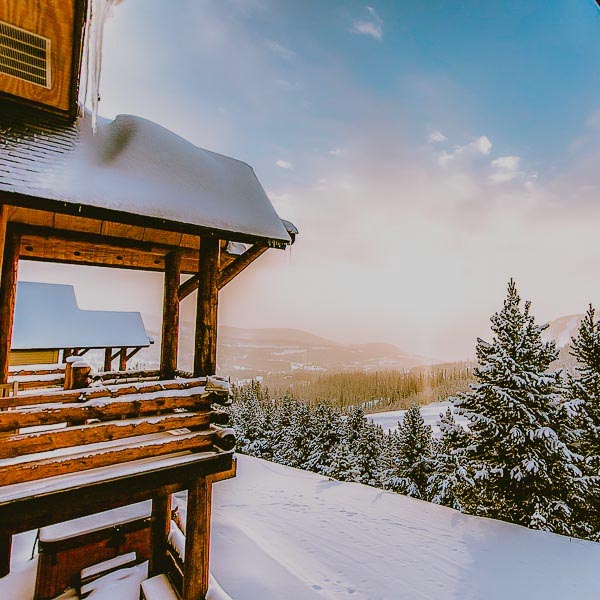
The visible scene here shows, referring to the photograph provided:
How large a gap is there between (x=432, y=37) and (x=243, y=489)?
2272 centimetres

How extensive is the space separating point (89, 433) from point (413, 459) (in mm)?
25780

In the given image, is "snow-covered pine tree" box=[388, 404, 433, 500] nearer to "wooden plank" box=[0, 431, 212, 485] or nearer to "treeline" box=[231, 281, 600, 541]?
"treeline" box=[231, 281, 600, 541]

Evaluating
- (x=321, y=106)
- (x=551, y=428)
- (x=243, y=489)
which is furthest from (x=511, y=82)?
(x=243, y=489)

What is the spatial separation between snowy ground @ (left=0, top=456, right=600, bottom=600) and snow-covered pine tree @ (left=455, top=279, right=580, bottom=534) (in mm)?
792

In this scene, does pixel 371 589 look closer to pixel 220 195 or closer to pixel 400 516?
pixel 400 516

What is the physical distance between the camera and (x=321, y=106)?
57.3 ft

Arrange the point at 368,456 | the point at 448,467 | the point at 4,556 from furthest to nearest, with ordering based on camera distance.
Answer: the point at 368,456 < the point at 448,467 < the point at 4,556

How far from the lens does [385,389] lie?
127m

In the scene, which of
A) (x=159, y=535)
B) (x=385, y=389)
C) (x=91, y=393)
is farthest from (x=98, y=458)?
(x=385, y=389)

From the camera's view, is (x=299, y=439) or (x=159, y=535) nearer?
(x=159, y=535)

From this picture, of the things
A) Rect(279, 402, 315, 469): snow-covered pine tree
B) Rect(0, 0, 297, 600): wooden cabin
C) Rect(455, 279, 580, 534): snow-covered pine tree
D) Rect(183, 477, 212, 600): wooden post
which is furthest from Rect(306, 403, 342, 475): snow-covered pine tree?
Rect(183, 477, 212, 600): wooden post

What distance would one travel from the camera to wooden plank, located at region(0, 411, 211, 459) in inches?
132

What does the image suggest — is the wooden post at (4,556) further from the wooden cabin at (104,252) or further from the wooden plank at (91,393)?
the wooden plank at (91,393)

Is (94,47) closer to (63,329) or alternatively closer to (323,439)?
(63,329)
